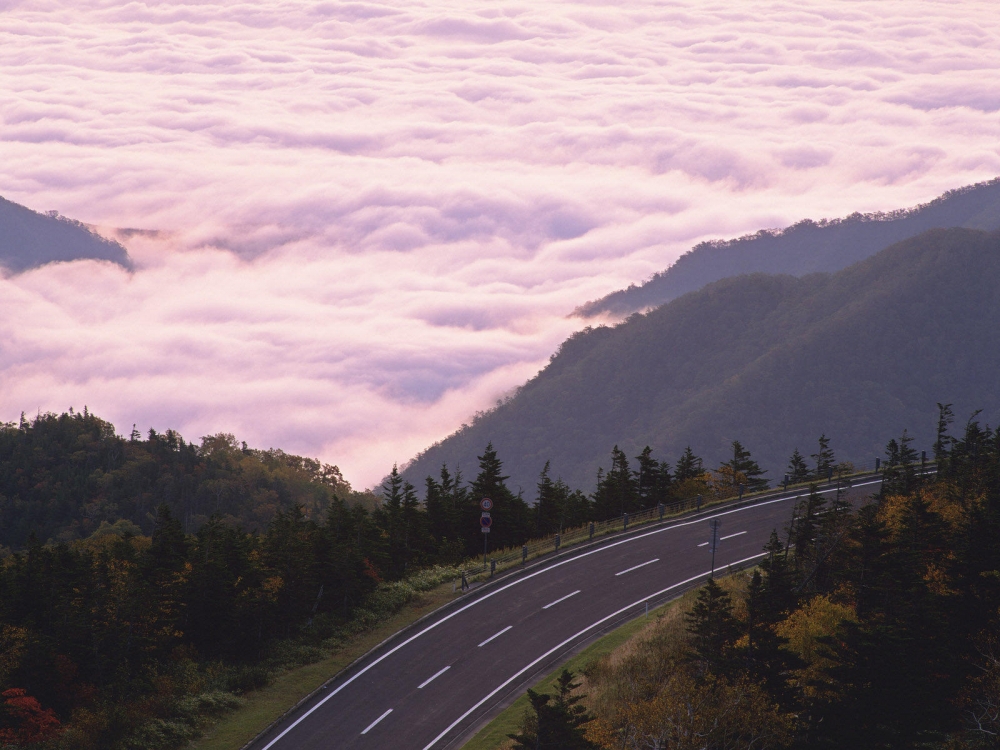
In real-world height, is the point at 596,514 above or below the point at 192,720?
above

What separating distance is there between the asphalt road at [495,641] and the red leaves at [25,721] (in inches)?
330

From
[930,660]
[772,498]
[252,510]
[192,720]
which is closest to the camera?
[930,660]

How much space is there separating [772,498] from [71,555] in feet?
141

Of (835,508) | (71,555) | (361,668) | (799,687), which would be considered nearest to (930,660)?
(799,687)

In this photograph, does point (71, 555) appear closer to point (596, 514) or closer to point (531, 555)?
point (531, 555)

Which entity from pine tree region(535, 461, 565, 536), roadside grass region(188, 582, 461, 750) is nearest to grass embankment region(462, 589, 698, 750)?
roadside grass region(188, 582, 461, 750)

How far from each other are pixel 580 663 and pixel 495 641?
471cm

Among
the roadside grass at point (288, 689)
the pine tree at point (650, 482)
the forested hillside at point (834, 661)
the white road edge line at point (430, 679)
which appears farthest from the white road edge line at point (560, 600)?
the pine tree at point (650, 482)

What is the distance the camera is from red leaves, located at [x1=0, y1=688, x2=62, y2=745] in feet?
141

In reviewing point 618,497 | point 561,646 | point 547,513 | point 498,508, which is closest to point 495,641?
point 561,646

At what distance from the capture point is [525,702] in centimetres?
4491

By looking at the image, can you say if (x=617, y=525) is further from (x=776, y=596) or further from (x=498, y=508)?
(x=776, y=596)

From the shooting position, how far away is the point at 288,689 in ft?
153

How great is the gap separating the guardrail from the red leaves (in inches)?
830
